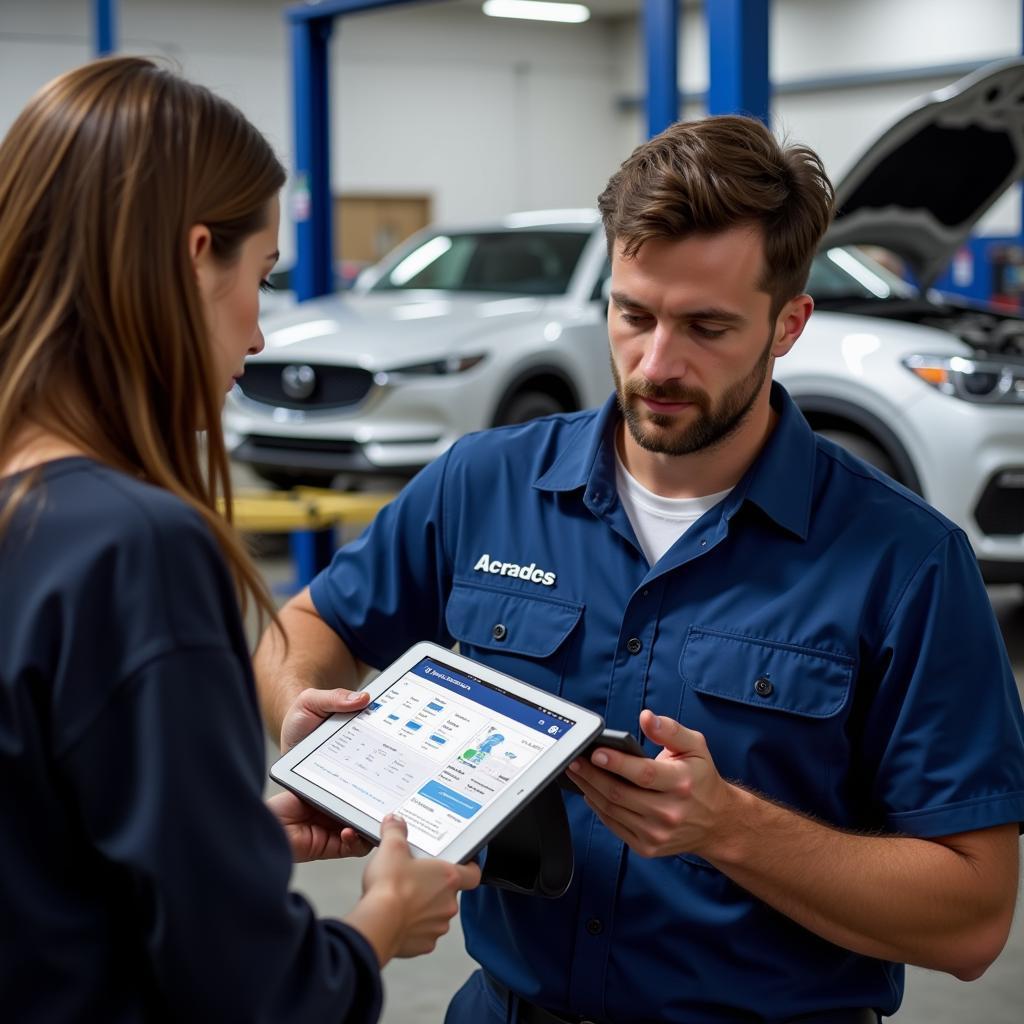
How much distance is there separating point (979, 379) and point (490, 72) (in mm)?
13935

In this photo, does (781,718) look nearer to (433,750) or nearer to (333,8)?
(433,750)

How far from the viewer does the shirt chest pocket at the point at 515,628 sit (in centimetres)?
176

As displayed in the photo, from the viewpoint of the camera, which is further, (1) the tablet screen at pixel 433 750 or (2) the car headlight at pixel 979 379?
(2) the car headlight at pixel 979 379

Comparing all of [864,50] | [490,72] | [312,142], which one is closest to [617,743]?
[312,142]

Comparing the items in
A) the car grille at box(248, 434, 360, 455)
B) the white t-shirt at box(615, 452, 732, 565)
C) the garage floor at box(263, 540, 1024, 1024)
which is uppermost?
the white t-shirt at box(615, 452, 732, 565)

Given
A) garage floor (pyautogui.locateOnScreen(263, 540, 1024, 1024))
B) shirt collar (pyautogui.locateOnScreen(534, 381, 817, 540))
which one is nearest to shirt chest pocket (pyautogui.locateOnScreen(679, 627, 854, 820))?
shirt collar (pyautogui.locateOnScreen(534, 381, 817, 540))

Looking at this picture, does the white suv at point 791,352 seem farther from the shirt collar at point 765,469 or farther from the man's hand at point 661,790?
the man's hand at point 661,790

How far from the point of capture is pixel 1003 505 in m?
4.76

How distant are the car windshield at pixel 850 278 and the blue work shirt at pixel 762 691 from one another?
472 centimetres

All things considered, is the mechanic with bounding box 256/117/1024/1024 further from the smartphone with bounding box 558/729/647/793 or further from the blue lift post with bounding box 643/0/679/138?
the blue lift post with bounding box 643/0/679/138

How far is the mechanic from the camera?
153 centimetres

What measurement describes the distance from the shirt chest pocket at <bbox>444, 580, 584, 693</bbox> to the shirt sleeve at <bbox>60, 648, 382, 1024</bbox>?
2.58 ft

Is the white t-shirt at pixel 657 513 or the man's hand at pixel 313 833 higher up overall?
the white t-shirt at pixel 657 513

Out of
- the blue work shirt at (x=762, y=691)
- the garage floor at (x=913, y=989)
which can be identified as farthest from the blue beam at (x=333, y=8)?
the blue work shirt at (x=762, y=691)
